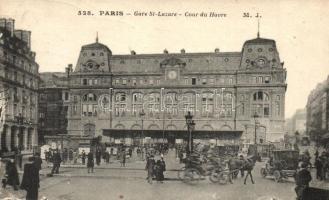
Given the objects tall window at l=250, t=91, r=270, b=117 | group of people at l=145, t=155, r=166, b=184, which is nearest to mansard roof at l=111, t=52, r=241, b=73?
tall window at l=250, t=91, r=270, b=117

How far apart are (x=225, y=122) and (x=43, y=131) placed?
2237 centimetres

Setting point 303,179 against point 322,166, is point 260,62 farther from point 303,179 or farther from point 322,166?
point 303,179

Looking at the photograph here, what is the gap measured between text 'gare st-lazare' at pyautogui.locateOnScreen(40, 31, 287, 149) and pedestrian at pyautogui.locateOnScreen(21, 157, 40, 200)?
16352 mm

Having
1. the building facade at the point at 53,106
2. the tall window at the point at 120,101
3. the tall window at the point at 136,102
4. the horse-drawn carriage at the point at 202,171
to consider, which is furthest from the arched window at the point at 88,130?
the horse-drawn carriage at the point at 202,171

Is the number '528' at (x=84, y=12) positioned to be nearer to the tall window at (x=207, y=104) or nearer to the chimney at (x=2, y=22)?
the chimney at (x=2, y=22)

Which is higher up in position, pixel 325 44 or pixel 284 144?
pixel 325 44

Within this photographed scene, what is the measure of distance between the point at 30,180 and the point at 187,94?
2103 cm

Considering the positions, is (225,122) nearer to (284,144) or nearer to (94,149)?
(284,144)

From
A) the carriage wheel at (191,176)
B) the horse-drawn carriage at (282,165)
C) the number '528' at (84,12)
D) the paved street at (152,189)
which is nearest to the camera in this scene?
the paved street at (152,189)

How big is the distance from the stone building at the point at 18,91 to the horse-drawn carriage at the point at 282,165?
11703 mm

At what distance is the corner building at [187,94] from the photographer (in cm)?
2831

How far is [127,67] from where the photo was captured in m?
28.3

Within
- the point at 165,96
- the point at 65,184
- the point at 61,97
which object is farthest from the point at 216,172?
the point at 61,97

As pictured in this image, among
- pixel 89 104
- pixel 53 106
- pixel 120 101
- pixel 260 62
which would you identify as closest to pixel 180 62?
pixel 120 101
